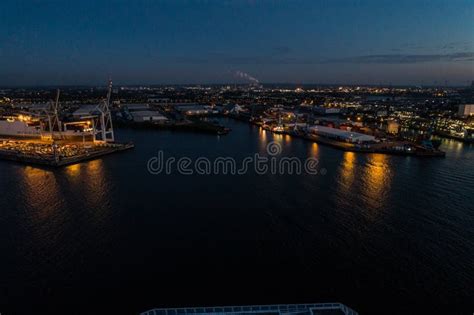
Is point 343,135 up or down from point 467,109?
down

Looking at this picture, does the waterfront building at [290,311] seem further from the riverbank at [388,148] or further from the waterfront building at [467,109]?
the waterfront building at [467,109]

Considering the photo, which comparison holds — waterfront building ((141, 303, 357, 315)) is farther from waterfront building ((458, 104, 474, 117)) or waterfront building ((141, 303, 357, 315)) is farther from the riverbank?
waterfront building ((458, 104, 474, 117))

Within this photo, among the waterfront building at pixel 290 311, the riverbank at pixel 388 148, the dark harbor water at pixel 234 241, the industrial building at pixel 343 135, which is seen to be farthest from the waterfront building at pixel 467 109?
the waterfront building at pixel 290 311

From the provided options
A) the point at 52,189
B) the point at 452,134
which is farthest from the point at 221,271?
the point at 452,134

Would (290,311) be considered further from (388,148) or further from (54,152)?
(388,148)

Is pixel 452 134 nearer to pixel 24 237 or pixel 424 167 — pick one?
pixel 424 167

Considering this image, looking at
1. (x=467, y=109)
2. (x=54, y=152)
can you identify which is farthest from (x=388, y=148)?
(x=467, y=109)
